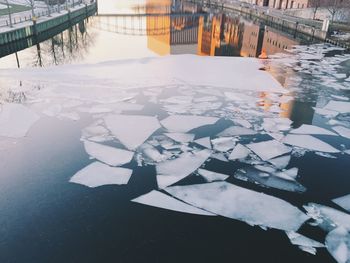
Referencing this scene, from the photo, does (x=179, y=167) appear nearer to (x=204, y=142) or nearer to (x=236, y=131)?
(x=204, y=142)

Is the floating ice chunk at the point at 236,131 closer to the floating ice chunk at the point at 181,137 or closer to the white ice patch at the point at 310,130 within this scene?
the floating ice chunk at the point at 181,137

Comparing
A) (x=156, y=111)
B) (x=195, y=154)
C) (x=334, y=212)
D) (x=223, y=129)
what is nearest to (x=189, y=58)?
(x=156, y=111)

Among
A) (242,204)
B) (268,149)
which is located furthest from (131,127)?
(242,204)

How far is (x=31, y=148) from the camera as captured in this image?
969 cm

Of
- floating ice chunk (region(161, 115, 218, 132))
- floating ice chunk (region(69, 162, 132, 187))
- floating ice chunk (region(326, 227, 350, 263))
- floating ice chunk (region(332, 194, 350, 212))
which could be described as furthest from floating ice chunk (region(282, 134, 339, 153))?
floating ice chunk (region(69, 162, 132, 187))

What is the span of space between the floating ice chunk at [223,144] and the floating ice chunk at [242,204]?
200cm

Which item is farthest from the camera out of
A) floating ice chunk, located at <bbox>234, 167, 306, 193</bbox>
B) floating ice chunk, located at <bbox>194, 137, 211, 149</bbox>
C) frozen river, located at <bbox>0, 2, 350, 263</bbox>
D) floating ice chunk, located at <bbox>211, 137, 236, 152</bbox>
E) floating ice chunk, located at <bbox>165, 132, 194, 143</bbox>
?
floating ice chunk, located at <bbox>165, 132, 194, 143</bbox>

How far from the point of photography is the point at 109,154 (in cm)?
905

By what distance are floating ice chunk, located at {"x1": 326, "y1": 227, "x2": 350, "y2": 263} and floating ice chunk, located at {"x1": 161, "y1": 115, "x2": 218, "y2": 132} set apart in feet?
18.5

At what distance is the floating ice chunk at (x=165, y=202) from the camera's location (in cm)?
684

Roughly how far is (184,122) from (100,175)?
4.28 meters

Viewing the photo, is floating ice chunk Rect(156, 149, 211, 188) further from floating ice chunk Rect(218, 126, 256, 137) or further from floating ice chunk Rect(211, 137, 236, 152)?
floating ice chunk Rect(218, 126, 256, 137)

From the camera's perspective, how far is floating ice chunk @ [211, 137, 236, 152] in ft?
31.6

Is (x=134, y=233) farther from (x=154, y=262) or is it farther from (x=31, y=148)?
(x=31, y=148)
